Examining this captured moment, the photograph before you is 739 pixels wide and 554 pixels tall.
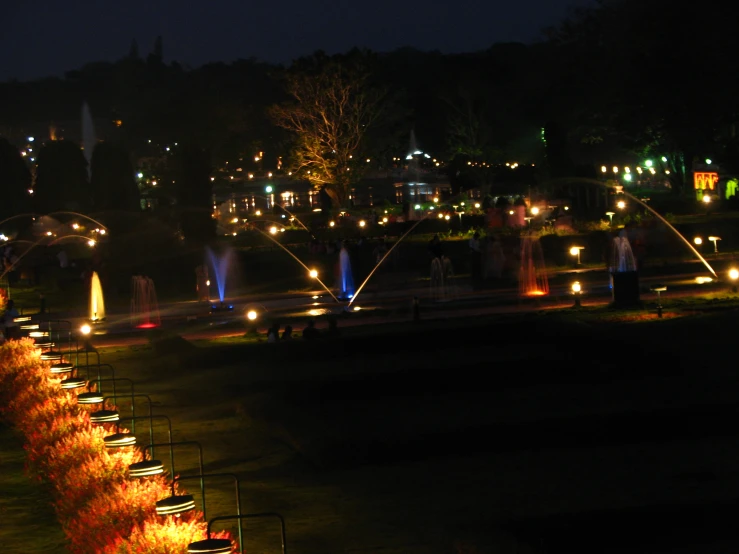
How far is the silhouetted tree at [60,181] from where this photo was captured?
2933 inches

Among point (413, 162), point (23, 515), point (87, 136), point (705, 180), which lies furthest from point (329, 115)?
point (87, 136)

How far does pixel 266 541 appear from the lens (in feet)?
32.2

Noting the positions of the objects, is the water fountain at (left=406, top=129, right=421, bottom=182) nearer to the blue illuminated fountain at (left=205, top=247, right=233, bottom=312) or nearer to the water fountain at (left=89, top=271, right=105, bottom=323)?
the blue illuminated fountain at (left=205, top=247, right=233, bottom=312)

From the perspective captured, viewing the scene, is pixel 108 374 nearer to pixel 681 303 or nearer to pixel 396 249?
pixel 681 303

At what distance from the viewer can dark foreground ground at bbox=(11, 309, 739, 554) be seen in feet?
31.3

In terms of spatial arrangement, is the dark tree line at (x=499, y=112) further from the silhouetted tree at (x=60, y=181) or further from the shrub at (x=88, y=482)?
the shrub at (x=88, y=482)

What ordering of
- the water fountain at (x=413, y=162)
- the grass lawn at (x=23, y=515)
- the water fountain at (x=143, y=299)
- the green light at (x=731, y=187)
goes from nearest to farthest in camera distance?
the grass lawn at (x=23, y=515), the water fountain at (x=143, y=299), the green light at (x=731, y=187), the water fountain at (x=413, y=162)

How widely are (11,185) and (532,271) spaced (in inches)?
2211

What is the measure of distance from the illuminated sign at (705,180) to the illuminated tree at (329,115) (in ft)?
63.2

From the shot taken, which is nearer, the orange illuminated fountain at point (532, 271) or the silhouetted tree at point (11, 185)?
the orange illuminated fountain at point (532, 271)

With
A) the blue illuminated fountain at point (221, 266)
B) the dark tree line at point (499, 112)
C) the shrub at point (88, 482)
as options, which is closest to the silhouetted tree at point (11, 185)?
the dark tree line at point (499, 112)

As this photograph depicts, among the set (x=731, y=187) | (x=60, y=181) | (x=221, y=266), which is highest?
(x=60, y=181)

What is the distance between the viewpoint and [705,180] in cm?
6128

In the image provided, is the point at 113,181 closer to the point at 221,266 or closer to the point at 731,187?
the point at 221,266
